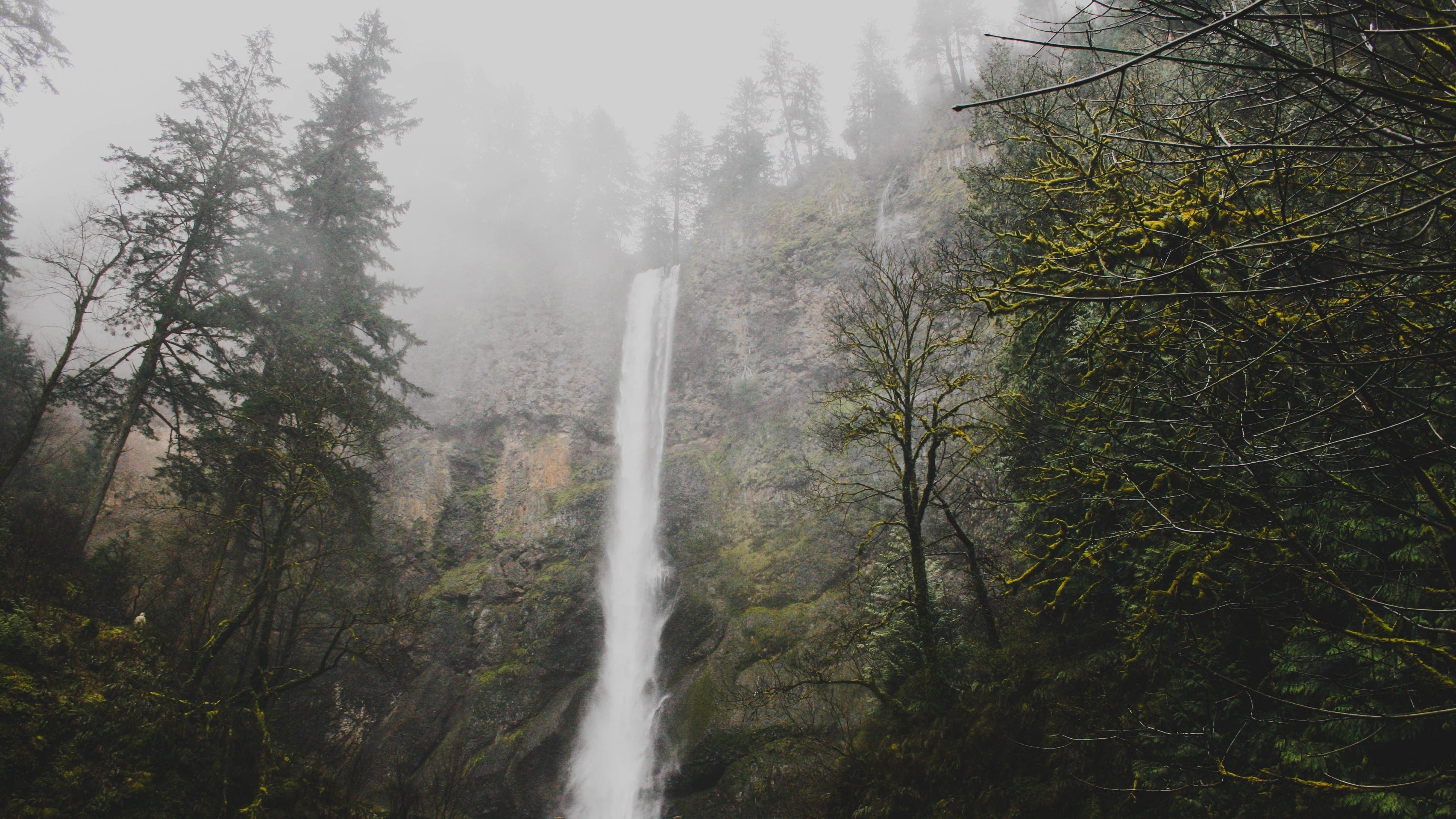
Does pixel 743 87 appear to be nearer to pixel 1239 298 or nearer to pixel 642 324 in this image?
pixel 642 324

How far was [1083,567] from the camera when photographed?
Result: 20.5ft

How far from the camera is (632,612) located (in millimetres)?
16891

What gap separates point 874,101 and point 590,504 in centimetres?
2596

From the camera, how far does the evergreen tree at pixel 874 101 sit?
2866 centimetres

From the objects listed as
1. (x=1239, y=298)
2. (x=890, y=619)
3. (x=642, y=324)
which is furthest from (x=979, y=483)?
(x=642, y=324)

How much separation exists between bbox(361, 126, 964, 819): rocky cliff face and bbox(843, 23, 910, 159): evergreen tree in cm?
392

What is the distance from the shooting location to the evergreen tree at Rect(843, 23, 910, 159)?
28.7 metres

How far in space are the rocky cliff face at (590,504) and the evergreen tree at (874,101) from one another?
154 inches

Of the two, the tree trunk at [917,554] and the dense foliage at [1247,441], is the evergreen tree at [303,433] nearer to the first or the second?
the tree trunk at [917,554]

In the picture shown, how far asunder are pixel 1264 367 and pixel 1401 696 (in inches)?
93.5

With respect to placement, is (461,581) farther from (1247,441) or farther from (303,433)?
(1247,441)

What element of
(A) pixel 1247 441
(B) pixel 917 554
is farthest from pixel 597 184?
(A) pixel 1247 441

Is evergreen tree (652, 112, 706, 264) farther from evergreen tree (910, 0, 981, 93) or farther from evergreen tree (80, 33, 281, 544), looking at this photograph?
evergreen tree (80, 33, 281, 544)

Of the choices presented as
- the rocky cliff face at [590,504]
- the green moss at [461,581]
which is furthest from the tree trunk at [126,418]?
the green moss at [461,581]
